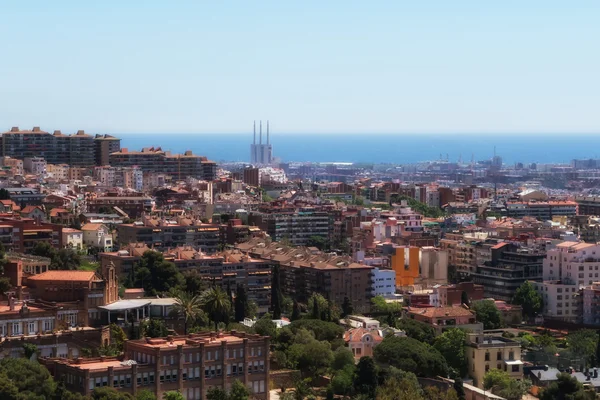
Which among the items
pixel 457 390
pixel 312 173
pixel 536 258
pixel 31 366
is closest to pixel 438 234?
pixel 536 258

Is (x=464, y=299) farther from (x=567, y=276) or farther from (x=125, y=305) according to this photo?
(x=125, y=305)

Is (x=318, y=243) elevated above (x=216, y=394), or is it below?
above

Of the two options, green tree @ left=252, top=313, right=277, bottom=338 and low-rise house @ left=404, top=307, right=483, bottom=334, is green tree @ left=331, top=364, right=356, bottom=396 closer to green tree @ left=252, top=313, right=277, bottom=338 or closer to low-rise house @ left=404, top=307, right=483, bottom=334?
green tree @ left=252, top=313, right=277, bottom=338

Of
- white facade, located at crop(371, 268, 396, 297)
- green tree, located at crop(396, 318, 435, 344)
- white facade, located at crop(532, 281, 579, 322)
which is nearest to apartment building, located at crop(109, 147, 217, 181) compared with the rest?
white facade, located at crop(371, 268, 396, 297)

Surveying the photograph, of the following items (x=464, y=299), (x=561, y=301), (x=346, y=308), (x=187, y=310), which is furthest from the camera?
(x=561, y=301)

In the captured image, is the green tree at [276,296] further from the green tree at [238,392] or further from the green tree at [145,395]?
the green tree at [145,395]

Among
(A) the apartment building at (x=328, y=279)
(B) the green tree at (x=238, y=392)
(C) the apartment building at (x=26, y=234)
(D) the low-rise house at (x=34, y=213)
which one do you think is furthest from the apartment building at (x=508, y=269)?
(B) the green tree at (x=238, y=392)

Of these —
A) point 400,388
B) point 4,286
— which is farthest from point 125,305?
point 400,388
